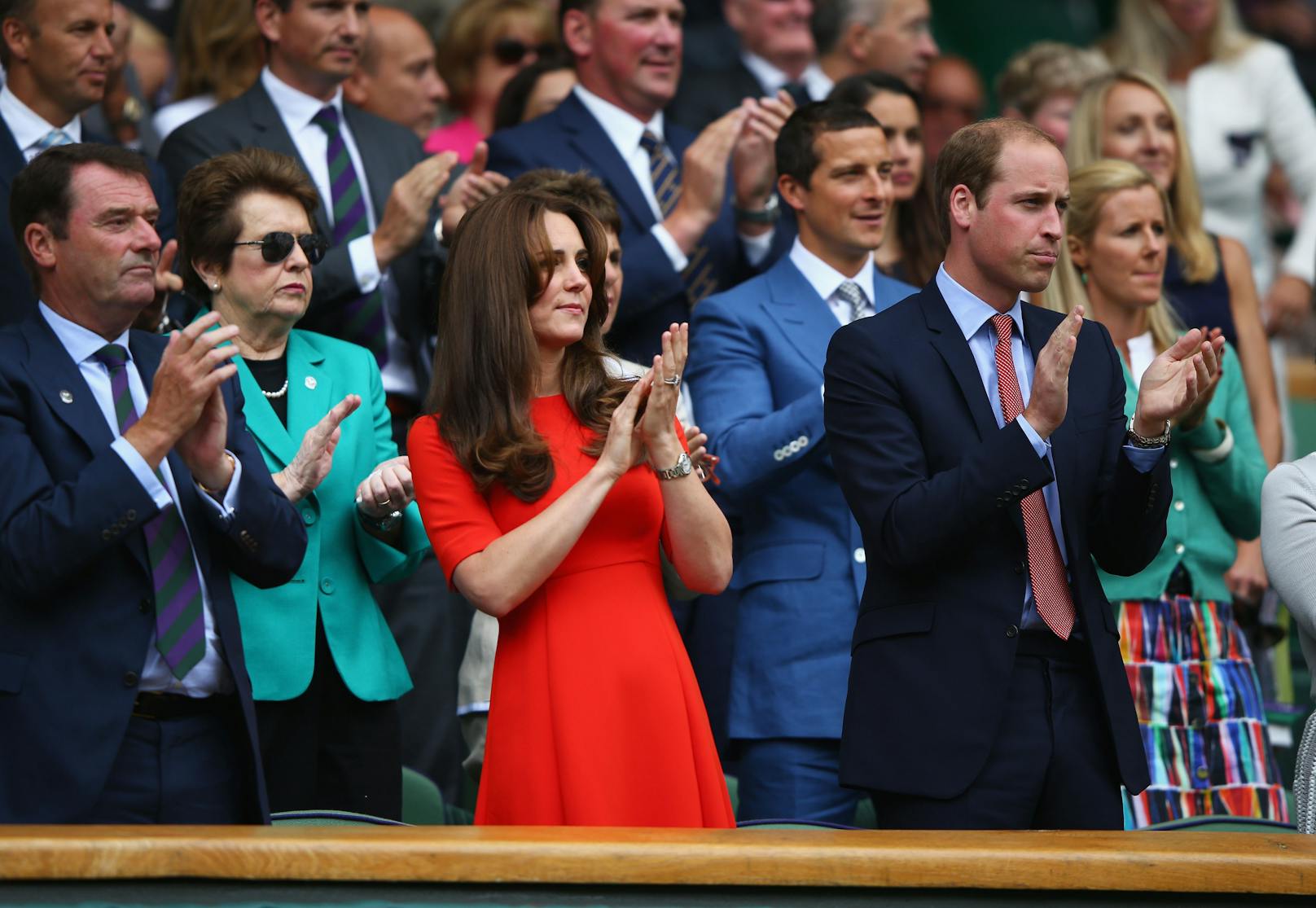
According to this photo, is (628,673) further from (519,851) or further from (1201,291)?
(1201,291)

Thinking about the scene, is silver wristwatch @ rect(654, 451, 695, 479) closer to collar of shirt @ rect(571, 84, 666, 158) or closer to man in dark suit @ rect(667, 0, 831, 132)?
collar of shirt @ rect(571, 84, 666, 158)

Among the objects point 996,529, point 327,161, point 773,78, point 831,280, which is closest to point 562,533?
point 996,529

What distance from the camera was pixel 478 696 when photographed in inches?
172

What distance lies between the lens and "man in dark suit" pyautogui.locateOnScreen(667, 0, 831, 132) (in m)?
6.54

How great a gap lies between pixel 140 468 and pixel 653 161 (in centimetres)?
255

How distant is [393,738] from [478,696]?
275 millimetres

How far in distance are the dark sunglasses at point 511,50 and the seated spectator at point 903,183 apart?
1.39 metres

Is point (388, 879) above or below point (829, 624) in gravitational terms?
below

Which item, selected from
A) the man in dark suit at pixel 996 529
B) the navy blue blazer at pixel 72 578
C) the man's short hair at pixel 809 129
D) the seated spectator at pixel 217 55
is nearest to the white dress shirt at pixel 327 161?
the seated spectator at pixel 217 55

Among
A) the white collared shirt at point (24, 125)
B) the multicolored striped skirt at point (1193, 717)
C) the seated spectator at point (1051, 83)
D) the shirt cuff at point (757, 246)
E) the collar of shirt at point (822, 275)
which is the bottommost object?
the multicolored striped skirt at point (1193, 717)

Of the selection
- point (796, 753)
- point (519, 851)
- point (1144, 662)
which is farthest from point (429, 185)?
point (519, 851)

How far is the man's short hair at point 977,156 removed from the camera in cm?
368

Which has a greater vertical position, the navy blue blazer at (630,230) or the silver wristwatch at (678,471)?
the navy blue blazer at (630,230)

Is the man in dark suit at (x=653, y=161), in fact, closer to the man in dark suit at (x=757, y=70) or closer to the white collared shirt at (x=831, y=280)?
the white collared shirt at (x=831, y=280)
